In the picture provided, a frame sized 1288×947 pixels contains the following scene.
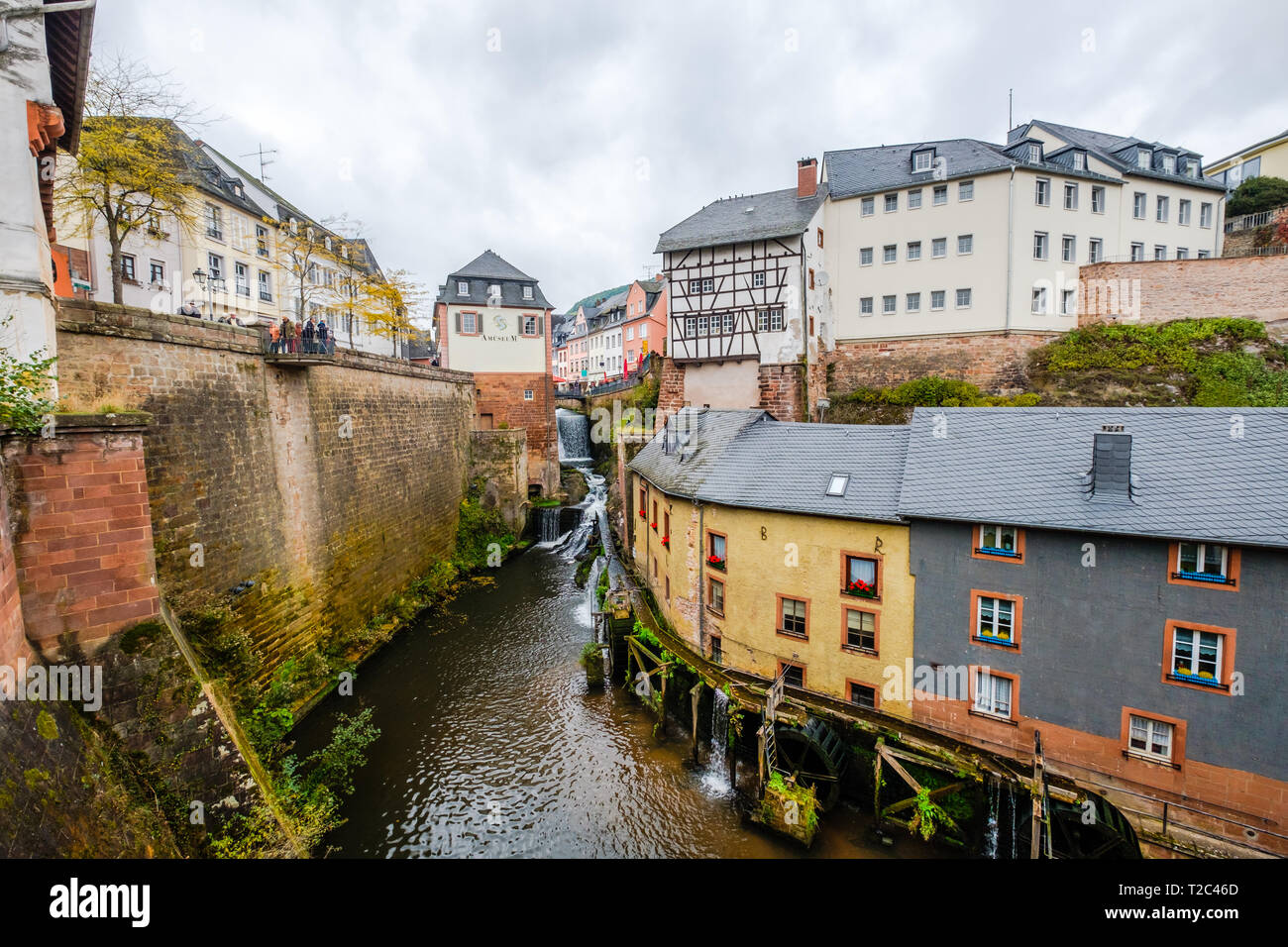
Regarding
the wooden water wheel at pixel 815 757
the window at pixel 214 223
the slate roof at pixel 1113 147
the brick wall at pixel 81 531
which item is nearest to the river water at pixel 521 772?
the wooden water wheel at pixel 815 757

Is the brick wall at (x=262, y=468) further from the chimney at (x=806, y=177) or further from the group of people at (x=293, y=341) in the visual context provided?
the chimney at (x=806, y=177)

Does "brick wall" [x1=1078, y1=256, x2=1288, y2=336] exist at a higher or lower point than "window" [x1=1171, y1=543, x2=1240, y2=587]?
higher

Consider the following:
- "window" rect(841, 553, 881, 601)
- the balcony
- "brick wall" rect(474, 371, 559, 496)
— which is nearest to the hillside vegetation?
the balcony

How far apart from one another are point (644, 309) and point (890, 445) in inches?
1548

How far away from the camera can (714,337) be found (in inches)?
1011

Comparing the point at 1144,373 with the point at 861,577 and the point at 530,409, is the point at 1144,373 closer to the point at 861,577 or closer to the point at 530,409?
the point at 861,577

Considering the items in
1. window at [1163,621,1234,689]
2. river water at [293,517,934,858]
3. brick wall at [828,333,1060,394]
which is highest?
brick wall at [828,333,1060,394]

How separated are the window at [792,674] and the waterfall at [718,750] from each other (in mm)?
1512

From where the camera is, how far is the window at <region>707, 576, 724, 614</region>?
1484cm

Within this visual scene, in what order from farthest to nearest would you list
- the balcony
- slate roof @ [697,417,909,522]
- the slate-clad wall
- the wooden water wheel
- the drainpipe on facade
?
1. the balcony
2. the drainpipe on facade
3. slate roof @ [697,417,909,522]
4. the wooden water wheel
5. the slate-clad wall

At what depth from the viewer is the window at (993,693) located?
10945mm

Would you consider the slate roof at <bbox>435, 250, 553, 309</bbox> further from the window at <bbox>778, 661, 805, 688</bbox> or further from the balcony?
the window at <bbox>778, 661, 805, 688</bbox>

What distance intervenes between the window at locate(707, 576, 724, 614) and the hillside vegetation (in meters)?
12.8

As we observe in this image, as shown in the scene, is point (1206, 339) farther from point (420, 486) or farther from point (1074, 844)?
point (420, 486)
